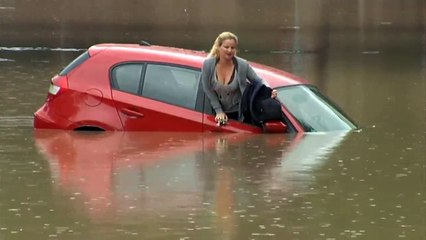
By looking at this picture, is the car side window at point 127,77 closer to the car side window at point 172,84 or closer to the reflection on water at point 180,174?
the car side window at point 172,84

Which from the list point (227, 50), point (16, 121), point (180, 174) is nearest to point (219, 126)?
point (227, 50)

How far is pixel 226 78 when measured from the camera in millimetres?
13570

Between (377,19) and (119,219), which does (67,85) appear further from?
(377,19)

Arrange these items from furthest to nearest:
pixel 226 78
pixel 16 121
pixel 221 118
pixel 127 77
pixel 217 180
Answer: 1. pixel 16 121
2. pixel 127 77
3. pixel 226 78
4. pixel 221 118
5. pixel 217 180

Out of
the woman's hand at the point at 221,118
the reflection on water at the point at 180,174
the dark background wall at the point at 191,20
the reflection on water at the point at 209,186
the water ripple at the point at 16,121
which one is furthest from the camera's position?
the dark background wall at the point at 191,20

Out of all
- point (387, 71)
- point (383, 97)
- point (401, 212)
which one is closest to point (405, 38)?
point (387, 71)

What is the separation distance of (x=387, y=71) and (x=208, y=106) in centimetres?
1147

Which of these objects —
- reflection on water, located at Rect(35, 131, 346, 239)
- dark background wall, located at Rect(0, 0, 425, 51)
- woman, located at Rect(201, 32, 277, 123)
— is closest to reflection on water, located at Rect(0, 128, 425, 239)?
reflection on water, located at Rect(35, 131, 346, 239)

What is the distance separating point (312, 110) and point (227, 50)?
129 centimetres

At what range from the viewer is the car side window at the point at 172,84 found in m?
13.6

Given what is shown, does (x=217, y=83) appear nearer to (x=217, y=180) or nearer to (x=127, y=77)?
(x=127, y=77)

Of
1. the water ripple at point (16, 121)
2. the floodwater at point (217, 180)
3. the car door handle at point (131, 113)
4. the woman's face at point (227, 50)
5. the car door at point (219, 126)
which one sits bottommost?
the floodwater at point (217, 180)

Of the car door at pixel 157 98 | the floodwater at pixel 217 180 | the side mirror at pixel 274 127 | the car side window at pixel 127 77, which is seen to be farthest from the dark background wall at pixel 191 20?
the side mirror at pixel 274 127

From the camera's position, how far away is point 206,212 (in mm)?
9242
